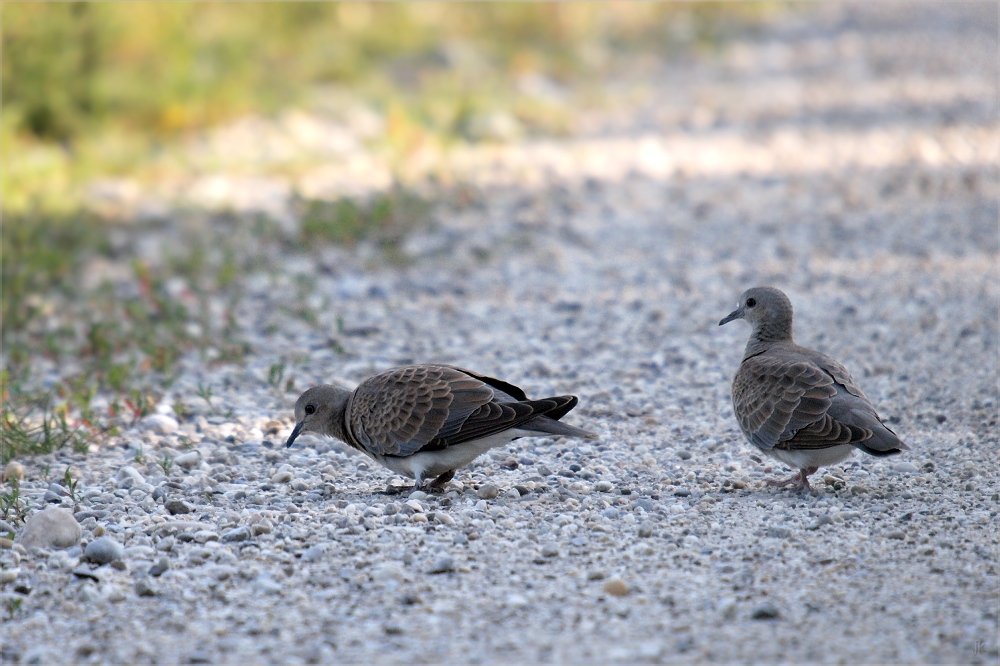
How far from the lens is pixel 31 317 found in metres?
7.98

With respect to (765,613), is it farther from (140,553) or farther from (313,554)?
(140,553)

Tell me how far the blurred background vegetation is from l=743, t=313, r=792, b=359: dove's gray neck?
10.6 feet

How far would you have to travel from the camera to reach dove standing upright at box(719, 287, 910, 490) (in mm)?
4812

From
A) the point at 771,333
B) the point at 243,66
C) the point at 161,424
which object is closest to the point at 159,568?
the point at 161,424

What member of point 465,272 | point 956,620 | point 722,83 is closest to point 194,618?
point 956,620

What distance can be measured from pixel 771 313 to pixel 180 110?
26.6 feet

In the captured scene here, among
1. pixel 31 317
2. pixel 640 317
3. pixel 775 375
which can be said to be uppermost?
pixel 775 375

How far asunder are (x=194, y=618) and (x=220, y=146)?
8500 millimetres

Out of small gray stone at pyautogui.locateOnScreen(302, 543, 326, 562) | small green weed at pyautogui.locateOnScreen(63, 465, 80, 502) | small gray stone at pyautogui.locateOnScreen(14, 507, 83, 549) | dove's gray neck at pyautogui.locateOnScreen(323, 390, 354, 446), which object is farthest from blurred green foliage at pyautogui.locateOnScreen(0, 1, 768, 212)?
small gray stone at pyautogui.locateOnScreen(302, 543, 326, 562)

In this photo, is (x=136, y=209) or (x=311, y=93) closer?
(x=136, y=209)

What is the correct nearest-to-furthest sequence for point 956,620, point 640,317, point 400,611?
1. point 956,620
2. point 400,611
3. point 640,317

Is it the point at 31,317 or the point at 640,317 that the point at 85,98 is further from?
the point at 640,317

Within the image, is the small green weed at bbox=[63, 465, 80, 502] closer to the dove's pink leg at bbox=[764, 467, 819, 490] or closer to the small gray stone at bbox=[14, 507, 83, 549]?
the small gray stone at bbox=[14, 507, 83, 549]

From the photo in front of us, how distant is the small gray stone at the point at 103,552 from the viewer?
14.5 feet
